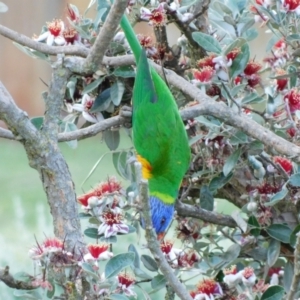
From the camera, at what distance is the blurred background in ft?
12.2

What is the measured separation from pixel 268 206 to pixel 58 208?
518mm

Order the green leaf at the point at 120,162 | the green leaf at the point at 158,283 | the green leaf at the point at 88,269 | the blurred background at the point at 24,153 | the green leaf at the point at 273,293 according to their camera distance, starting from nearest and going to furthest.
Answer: the green leaf at the point at 88,269, the green leaf at the point at 273,293, the green leaf at the point at 158,283, the green leaf at the point at 120,162, the blurred background at the point at 24,153

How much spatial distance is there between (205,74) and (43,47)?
360 mm

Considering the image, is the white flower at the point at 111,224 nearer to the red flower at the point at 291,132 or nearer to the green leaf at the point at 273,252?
the green leaf at the point at 273,252

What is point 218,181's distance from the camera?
1334mm

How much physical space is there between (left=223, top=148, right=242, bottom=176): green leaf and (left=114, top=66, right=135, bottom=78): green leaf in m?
0.30

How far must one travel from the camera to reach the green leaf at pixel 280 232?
1.25 metres

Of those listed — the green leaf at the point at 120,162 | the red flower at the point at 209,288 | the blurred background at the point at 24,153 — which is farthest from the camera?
the blurred background at the point at 24,153

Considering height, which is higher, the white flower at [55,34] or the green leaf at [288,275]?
the white flower at [55,34]

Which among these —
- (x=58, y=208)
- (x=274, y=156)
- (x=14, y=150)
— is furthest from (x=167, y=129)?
(x=14, y=150)

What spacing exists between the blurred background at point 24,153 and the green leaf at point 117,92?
7.00 ft

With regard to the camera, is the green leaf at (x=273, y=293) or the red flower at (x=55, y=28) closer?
the green leaf at (x=273, y=293)

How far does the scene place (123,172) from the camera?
1.44 metres

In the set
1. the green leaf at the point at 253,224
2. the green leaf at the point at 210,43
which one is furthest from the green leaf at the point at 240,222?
the green leaf at the point at 210,43
